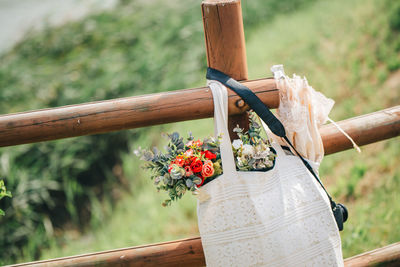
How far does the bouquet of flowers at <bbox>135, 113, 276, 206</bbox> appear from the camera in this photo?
129cm

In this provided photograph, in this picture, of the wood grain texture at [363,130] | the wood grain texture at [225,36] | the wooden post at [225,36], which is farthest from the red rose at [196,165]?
the wood grain texture at [363,130]

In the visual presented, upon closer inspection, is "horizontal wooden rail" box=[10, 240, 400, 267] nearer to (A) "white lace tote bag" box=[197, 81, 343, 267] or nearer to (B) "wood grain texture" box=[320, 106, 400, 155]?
(A) "white lace tote bag" box=[197, 81, 343, 267]

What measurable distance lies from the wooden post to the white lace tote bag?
159 mm

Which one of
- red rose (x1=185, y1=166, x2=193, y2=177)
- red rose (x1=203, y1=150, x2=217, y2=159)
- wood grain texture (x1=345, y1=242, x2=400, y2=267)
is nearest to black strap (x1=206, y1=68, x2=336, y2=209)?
red rose (x1=203, y1=150, x2=217, y2=159)

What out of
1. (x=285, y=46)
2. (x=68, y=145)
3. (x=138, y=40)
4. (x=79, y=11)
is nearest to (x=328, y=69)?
(x=285, y=46)

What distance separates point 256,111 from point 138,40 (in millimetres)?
4435

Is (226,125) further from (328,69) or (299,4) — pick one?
(299,4)

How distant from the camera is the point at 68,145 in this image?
12.5 feet

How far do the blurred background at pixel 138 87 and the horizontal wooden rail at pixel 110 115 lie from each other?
1477mm

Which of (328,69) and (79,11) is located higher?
(79,11)

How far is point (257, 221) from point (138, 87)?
3468 millimetres

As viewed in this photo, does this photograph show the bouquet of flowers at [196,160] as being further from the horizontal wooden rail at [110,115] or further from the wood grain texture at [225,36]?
the wood grain texture at [225,36]

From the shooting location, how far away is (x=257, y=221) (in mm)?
1347

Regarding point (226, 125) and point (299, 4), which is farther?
point (299, 4)
